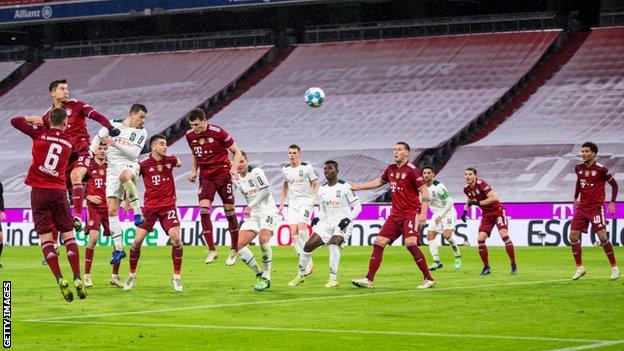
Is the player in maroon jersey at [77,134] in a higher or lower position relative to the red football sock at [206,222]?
higher

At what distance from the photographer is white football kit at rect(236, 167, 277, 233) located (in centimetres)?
2123

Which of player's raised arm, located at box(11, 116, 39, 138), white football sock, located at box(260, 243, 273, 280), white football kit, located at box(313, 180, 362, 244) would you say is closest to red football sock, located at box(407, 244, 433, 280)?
white football kit, located at box(313, 180, 362, 244)

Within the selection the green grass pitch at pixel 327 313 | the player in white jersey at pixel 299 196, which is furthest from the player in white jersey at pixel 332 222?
the player in white jersey at pixel 299 196

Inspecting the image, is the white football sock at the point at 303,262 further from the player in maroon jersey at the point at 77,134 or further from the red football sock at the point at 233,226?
the player in maroon jersey at the point at 77,134

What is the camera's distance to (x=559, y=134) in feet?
155

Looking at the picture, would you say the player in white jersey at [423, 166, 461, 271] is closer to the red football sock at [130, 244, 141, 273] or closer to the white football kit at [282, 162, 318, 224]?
the white football kit at [282, 162, 318, 224]

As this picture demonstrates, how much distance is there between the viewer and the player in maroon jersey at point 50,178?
645 inches

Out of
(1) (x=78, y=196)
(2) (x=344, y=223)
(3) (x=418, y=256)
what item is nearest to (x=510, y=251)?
(2) (x=344, y=223)

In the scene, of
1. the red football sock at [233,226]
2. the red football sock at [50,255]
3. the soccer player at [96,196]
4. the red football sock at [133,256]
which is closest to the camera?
the red football sock at [50,255]

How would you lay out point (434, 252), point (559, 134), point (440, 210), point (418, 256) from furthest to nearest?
point (559, 134) < point (440, 210) < point (434, 252) < point (418, 256)

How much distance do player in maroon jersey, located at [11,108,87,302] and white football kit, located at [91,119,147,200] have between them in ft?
13.7

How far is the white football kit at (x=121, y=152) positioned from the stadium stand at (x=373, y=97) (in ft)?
80.9

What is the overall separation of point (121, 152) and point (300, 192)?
6032 mm

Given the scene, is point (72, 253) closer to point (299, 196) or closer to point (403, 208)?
point (403, 208)
